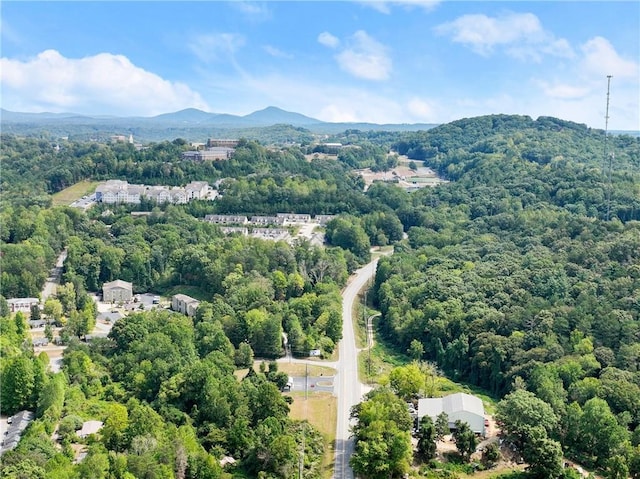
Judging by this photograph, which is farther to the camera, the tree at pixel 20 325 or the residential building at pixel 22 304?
the residential building at pixel 22 304

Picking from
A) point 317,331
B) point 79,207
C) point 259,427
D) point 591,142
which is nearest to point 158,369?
point 259,427

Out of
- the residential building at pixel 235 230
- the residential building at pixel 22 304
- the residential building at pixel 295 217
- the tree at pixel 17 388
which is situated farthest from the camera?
the residential building at pixel 295 217

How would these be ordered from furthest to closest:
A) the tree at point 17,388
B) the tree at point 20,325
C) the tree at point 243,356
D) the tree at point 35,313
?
the tree at point 35,313 < the tree at point 20,325 < the tree at point 243,356 < the tree at point 17,388

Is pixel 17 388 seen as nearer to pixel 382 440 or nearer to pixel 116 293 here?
pixel 382 440

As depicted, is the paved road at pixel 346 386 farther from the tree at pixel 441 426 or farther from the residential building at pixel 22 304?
the residential building at pixel 22 304

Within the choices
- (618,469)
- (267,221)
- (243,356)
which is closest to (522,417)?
(618,469)

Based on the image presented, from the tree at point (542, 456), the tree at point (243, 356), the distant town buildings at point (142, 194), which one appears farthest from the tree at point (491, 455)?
the distant town buildings at point (142, 194)

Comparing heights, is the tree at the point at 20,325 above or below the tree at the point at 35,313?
above
